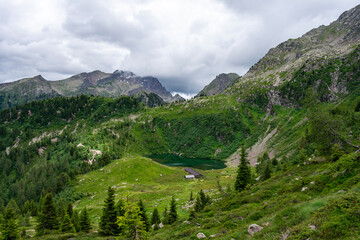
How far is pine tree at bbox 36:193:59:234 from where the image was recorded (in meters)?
42.0

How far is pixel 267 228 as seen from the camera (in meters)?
17.0

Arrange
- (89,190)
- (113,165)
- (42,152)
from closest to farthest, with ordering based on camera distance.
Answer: (89,190) → (113,165) → (42,152)

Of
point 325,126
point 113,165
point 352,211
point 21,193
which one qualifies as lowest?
point 21,193

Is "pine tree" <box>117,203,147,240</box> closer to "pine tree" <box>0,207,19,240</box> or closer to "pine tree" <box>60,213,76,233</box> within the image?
"pine tree" <box>60,213,76,233</box>

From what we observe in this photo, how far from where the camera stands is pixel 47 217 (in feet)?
140

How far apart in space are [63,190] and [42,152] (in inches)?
4356

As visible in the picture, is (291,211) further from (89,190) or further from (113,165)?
(113,165)

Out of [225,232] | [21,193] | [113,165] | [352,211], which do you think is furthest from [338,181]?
[21,193]

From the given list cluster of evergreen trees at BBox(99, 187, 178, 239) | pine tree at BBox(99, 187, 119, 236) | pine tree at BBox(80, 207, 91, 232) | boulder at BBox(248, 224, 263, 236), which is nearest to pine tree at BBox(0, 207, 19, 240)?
pine tree at BBox(80, 207, 91, 232)

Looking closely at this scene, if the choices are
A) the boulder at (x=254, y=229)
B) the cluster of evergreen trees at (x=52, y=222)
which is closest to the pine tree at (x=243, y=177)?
the boulder at (x=254, y=229)

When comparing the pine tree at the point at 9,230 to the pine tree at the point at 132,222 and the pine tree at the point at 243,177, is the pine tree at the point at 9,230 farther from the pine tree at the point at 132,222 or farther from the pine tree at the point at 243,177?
the pine tree at the point at 243,177

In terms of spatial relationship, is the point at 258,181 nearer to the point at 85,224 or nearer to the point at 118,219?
the point at 118,219

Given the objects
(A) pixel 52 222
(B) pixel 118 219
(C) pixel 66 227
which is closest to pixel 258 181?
(B) pixel 118 219

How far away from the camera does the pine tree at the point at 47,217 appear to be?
42000 mm
